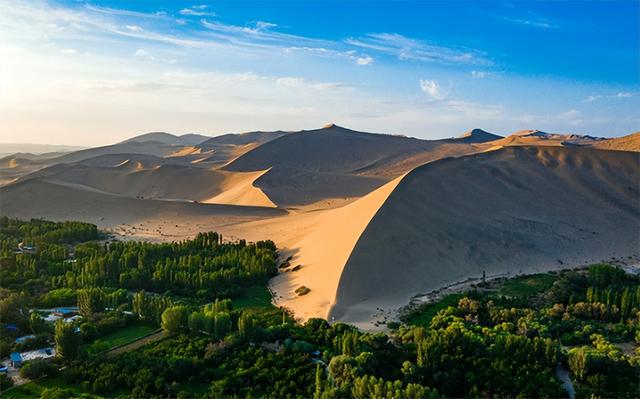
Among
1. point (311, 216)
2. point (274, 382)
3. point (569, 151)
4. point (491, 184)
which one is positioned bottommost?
point (274, 382)

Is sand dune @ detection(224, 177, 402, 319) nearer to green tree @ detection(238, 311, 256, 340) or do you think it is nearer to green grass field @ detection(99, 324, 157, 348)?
green tree @ detection(238, 311, 256, 340)

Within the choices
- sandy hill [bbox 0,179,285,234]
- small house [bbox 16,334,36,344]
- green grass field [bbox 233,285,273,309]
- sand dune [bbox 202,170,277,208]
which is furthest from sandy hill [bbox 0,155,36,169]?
small house [bbox 16,334,36,344]

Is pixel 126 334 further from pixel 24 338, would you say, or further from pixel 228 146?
pixel 228 146

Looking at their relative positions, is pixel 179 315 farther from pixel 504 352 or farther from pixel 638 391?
pixel 638 391

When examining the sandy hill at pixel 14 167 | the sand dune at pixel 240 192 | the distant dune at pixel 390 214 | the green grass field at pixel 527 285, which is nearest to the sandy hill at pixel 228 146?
the sand dune at pixel 240 192

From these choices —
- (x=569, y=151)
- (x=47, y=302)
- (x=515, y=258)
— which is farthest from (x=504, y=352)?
(x=569, y=151)

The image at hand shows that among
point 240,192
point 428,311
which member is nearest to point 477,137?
point 240,192
